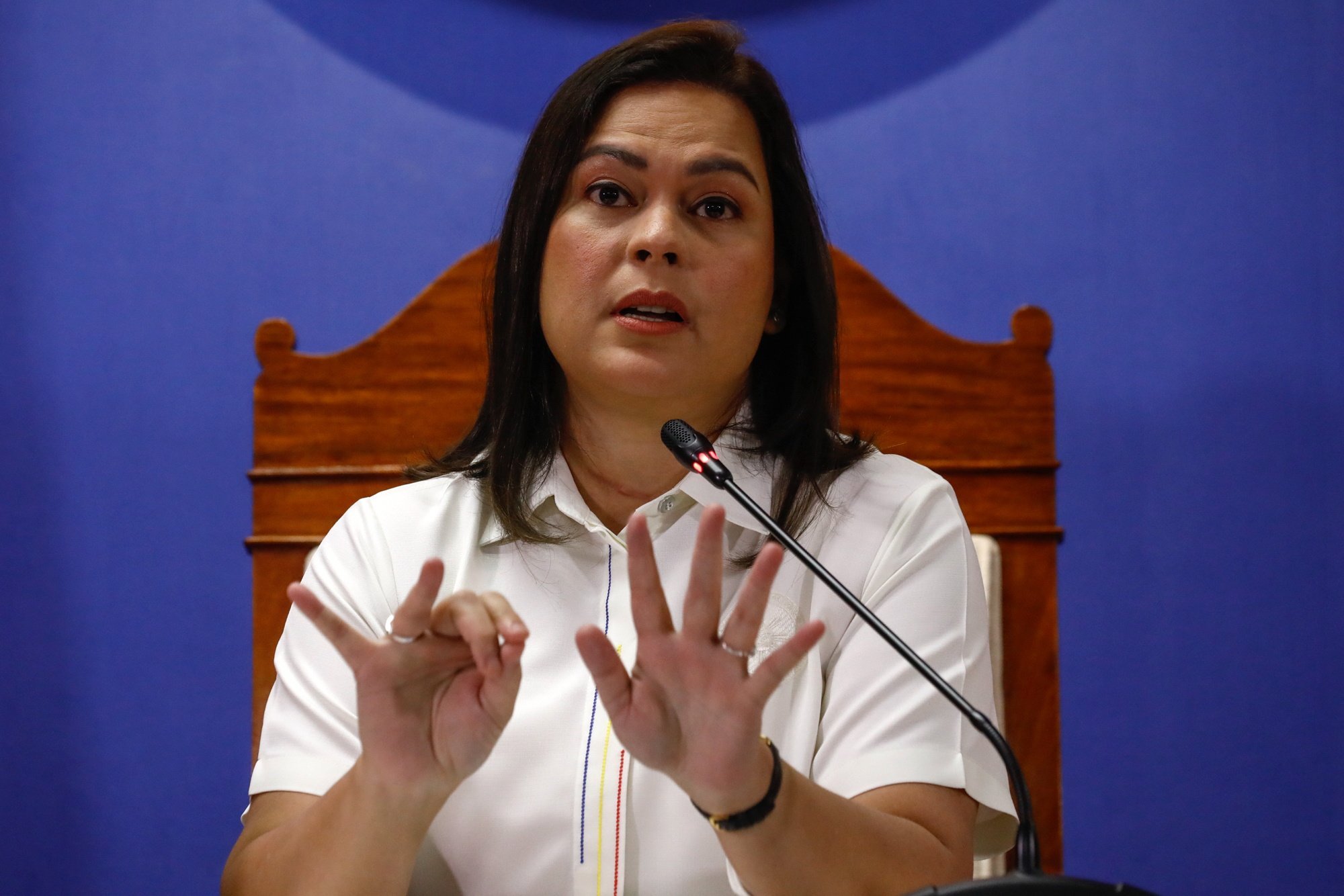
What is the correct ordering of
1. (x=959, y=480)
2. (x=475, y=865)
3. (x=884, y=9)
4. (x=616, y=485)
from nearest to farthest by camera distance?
(x=475, y=865)
(x=616, y=485)
(x=959, y=480)
(x=884, y=9)

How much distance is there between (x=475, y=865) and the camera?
3.41ft

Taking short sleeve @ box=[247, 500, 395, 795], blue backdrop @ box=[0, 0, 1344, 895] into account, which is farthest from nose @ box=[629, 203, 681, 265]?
blue backdrop @ box=[0, 0, 1344, 895]

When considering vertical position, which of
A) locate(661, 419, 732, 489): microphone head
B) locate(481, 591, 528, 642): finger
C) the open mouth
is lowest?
locate(481, 591, 528, 642): finger

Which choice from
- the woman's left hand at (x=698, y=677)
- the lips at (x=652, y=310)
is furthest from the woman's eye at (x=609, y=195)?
the woman's left hand at (x=698, y=677)

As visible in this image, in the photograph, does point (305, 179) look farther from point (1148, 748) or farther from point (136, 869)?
point (1148, 748)

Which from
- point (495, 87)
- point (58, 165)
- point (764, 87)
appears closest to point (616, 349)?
point (764, 87)

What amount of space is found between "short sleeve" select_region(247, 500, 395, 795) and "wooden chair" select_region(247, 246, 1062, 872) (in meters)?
0.45

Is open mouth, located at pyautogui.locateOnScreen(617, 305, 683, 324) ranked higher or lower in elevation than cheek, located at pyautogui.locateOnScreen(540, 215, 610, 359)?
lower

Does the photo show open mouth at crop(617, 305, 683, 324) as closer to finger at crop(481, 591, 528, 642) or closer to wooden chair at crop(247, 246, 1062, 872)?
finger at crop(481, 591, 528, 642)

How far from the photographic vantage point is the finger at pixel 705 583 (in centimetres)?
73

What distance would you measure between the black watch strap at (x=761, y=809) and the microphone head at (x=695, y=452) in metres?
0.18

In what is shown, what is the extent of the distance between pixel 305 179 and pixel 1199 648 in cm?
145

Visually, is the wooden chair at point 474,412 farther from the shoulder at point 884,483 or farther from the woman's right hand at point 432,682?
the woman's right hand at point 432,682

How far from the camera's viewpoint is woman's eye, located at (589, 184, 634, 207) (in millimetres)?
1148
